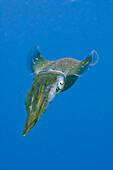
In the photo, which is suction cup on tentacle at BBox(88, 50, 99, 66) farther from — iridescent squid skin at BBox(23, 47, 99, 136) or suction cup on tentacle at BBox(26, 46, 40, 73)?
suction cup on tentacle at BBox(26, 46, 40, 73)

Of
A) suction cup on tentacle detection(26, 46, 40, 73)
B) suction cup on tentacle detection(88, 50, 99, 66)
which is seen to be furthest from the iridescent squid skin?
suction cup on tentacle detection(26, 46, 40, 73)

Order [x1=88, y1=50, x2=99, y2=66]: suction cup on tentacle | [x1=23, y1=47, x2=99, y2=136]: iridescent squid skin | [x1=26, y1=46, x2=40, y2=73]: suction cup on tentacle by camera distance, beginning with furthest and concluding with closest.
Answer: [x1=26, y1=46, x2=40, y2=73]: suction cup on tentacle → [x1=88, y1=50, x2=99, y2=66]: suction cup on tentacle → [x1=23, y1=47, x2=99, y2=136]: iridescent squid skin

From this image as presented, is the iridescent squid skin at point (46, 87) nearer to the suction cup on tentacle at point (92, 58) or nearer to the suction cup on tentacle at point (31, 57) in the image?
the suction cup on tentacle at point (92, 58)

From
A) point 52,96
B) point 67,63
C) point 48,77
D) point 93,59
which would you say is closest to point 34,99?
point 52,96

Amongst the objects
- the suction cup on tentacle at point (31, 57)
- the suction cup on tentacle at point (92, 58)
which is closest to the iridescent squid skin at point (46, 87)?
the suction cup on tentacle at point (92, 58)

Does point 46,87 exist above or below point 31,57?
below

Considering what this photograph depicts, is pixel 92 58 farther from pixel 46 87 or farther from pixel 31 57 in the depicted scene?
pixel 46 87

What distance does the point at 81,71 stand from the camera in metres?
2.78

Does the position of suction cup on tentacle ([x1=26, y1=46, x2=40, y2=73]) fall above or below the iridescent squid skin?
above

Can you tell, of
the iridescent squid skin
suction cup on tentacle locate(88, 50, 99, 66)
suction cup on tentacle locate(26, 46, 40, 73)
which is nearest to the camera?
the iridescent squid skin

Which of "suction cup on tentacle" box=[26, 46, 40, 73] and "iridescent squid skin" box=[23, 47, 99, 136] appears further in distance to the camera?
"suction cup on tentacle" box=[26, 46, 40, 73]

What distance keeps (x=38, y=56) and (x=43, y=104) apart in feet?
6.45

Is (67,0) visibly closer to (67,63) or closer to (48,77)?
(67,63)

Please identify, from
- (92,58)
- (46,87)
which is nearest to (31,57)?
(92,58)
